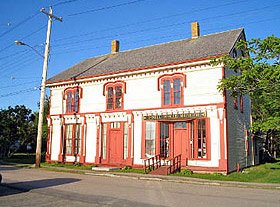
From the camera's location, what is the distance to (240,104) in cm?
2227

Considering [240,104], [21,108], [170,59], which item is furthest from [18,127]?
[240,104]

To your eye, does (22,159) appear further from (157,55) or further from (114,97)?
(157,55)

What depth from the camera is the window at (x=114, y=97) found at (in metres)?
22.8

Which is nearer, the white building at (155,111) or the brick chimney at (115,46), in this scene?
the white building at (155,111)

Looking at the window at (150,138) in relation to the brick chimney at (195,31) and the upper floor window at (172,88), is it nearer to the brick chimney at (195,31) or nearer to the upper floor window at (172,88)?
the upper floor window at (172,88)

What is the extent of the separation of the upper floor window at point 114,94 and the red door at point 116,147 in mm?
1872

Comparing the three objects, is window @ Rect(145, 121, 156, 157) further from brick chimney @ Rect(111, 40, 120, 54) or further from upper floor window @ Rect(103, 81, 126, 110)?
brick chimney @ Rect(111, 40, 120, 54)

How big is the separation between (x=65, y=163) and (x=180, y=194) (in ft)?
51.2

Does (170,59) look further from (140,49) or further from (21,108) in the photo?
(21,108)

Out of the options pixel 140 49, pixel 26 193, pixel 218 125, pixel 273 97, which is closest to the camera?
pixel 26 193

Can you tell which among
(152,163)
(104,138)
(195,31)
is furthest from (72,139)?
(195,31)

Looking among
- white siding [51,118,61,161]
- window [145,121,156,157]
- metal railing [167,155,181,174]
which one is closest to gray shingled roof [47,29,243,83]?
white siding [51,118,61,161]

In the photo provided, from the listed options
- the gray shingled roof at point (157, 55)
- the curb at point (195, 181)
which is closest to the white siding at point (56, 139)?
the gray shingled roof at point (157, 55)

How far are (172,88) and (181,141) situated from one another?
11.8ft
